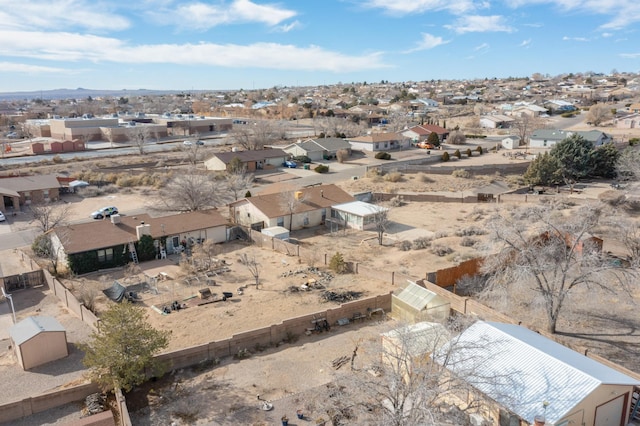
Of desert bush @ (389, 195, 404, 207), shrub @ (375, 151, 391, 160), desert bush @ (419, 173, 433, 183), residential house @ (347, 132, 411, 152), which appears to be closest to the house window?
desert bush @ (389, 195, 404, 207)

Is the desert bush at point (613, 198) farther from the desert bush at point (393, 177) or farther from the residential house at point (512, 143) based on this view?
the residential house at point (512, 143)

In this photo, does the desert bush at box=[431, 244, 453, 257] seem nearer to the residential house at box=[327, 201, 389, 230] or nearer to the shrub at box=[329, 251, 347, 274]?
the residential house at box=[327, 201, 389, 230]

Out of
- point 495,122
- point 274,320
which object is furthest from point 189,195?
point 495,122

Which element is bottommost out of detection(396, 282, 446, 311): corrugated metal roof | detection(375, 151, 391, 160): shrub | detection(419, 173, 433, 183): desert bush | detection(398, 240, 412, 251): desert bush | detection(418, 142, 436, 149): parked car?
detection(398, 240, 412, 251): desert bush

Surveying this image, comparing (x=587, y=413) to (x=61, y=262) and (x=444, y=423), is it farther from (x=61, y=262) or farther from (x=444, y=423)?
(x=61, y=262)

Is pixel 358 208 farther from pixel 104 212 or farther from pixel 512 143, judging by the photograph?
pixel 512 143

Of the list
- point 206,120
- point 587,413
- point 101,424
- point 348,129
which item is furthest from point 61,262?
point 206,120
